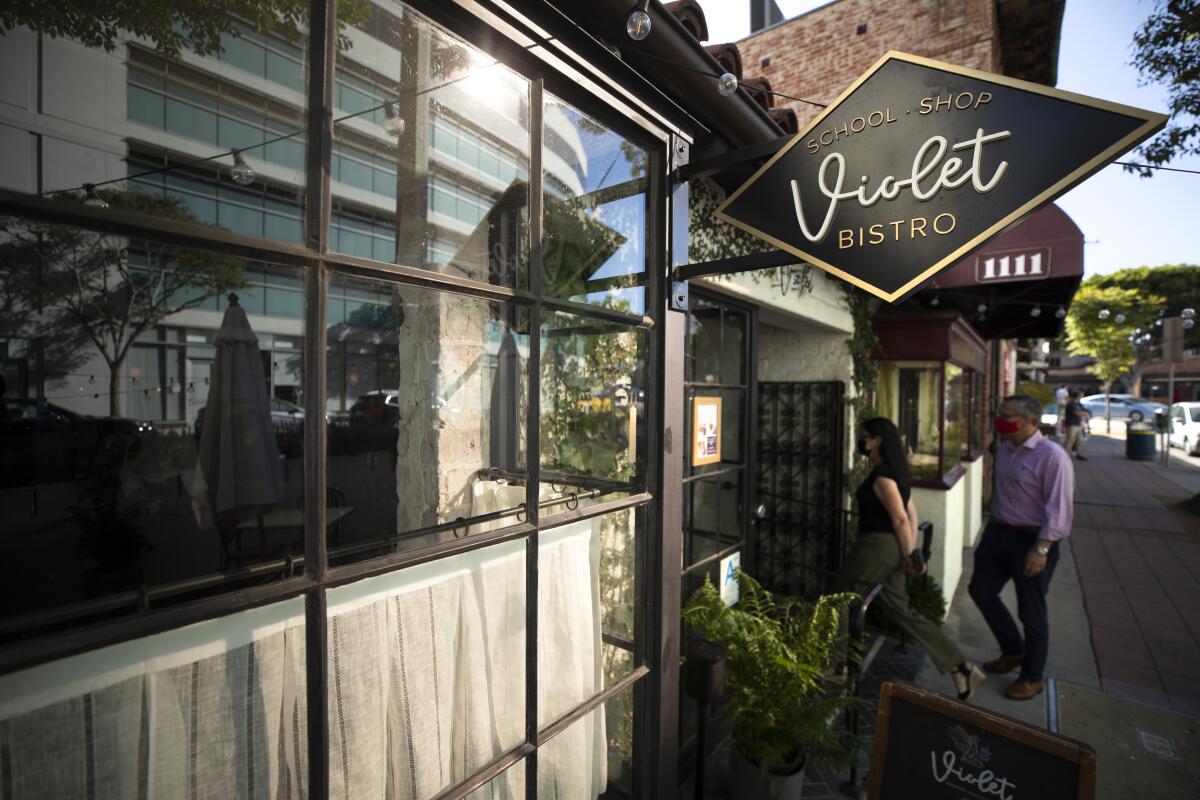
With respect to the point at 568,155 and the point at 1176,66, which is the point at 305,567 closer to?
the point at 568,155

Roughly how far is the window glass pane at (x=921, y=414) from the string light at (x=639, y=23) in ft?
18.1

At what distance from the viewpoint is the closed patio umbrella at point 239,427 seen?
2.39 meters

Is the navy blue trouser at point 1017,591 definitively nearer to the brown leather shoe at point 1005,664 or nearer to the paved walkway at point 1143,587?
the brown leather shoe at point 1005,664

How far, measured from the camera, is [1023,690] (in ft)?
12.8

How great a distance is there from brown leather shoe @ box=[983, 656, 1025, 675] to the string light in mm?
4937

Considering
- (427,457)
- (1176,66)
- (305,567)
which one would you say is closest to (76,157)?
(305,567)

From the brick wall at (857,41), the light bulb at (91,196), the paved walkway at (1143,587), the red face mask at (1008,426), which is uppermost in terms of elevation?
the brick wall at (857,41)

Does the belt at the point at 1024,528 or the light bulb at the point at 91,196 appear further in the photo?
the belt at the point at 1024,528

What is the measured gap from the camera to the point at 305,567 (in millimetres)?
1302

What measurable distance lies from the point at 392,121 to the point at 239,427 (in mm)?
1698

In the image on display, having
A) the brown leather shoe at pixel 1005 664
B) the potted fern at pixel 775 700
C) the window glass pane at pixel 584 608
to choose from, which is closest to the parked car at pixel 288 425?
the window glass pane at pixel 584 608

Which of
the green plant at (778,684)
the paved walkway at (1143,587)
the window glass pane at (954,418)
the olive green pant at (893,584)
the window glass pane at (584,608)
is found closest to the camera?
the window glass pane at (584,608)

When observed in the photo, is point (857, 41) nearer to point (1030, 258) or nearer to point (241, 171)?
point (1030, 258)

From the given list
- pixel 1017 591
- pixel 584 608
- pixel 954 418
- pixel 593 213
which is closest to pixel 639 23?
pixel 593 213
